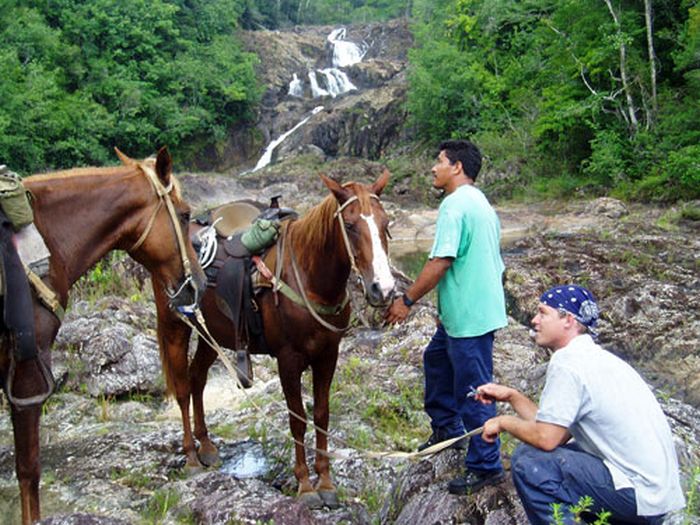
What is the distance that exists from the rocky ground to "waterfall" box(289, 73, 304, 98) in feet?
91.7

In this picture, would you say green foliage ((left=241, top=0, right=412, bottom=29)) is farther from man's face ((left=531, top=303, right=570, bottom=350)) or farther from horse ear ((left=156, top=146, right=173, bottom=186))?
man's face ((left=531, top=303, right=570, bottom=350))

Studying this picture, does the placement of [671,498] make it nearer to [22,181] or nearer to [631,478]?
[631,478]

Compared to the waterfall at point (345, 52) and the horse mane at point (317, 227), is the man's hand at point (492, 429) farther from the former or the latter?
the waterfall at point (345, 52)

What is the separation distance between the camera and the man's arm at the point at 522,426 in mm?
2645

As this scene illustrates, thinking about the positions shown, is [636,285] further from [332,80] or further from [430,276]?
[332,80]

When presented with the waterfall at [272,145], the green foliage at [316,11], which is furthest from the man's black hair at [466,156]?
the green foliage at [316,11]

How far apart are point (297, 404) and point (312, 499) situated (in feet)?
2.00

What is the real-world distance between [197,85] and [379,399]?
31.2m

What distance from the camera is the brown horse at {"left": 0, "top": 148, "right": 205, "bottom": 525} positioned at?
3.25 m

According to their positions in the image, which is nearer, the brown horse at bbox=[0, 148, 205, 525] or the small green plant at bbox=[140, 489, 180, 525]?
the brown horse at bbox=[0, 148, 205, 525]

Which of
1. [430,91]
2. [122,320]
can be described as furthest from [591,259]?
[430,91]

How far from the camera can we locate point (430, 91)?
2958cm


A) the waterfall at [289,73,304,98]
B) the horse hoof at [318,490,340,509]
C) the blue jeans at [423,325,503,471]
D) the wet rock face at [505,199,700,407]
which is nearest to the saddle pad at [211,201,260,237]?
the blue jeans at [423,325,503,471]

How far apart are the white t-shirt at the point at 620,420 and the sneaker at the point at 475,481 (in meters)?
0.89
